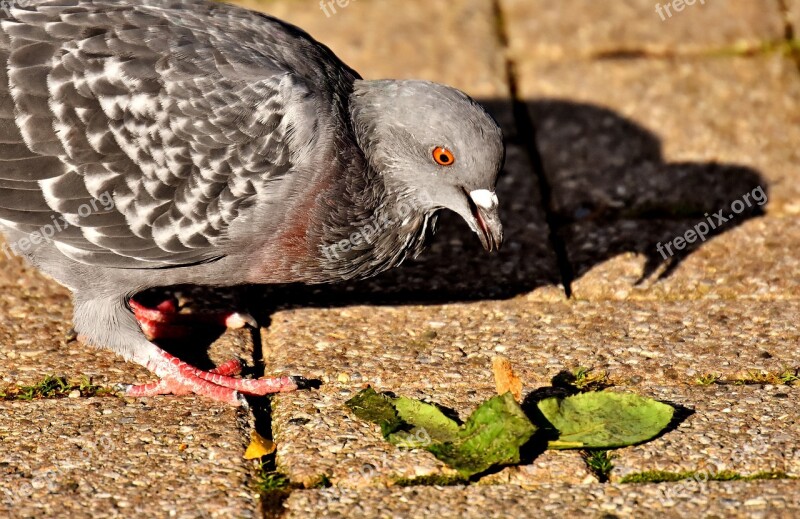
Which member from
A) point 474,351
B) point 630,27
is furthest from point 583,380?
point 630,27

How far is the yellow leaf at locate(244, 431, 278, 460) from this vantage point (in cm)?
430

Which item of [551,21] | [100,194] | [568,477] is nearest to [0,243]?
[100,194]

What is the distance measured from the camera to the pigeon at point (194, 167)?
4883mm

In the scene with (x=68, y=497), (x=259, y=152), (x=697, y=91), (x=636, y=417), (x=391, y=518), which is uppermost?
(x=697, y=91)

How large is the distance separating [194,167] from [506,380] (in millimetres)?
1799

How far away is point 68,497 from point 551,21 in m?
5.58

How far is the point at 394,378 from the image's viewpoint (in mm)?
4887

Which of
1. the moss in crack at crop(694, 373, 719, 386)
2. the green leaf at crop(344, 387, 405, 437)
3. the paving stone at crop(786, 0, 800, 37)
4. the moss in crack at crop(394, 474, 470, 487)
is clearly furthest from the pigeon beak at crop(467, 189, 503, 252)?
the paving stone at crop(786, 0, 800, 37)

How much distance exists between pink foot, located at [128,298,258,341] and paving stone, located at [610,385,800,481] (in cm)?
210

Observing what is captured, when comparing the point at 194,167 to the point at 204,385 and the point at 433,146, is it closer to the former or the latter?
the point at 204,385

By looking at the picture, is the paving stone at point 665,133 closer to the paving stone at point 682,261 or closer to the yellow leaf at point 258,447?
the paving stone at point 682,261

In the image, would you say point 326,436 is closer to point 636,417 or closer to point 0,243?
point 636,417

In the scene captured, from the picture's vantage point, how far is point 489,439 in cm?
423

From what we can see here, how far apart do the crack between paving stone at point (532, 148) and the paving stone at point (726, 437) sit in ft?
3.96
